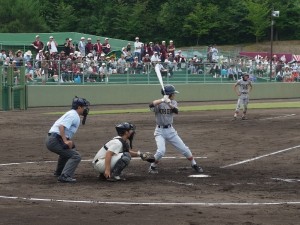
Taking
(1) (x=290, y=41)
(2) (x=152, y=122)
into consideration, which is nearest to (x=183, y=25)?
(1) (x=290, y=41)

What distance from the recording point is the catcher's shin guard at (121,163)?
45.4 feet

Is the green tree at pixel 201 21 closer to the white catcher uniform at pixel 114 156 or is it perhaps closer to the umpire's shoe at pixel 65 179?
the white catcher uniform at pixel 114 156

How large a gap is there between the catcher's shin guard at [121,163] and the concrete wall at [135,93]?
83.3ft

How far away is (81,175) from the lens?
14.9 metres

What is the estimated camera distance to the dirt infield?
10.3 metres

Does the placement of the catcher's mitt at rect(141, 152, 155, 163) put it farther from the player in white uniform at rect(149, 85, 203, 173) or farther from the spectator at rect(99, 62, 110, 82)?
the spectator at rect(99, 62, 110, 82)

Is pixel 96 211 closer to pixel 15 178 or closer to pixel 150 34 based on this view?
pixel 15 178

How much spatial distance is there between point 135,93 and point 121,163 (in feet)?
97.0

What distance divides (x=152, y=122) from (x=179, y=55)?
1704cm

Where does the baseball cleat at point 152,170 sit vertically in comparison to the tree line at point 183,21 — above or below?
below

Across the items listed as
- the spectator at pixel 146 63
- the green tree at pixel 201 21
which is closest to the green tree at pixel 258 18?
the green tree at pixel 201 21

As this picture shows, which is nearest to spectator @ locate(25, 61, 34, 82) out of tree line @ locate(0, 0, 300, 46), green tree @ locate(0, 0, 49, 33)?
green tree @ locate(0, 0, 49, 33)

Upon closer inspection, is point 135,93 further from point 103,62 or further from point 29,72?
point 29,72

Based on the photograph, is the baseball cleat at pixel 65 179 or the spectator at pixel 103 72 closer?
the baseball cleat at pixel 65 179
